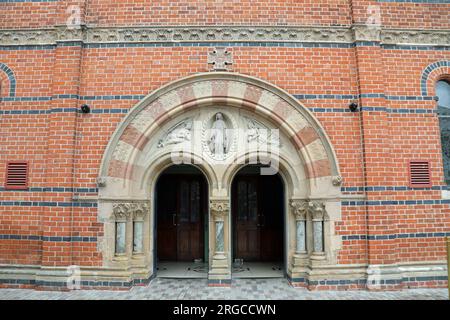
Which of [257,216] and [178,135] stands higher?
[178,135]

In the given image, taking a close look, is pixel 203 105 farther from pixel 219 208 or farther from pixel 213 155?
pixel 219 208

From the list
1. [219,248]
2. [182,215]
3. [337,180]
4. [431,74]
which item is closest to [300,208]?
[337,180]

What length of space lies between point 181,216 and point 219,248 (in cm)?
255

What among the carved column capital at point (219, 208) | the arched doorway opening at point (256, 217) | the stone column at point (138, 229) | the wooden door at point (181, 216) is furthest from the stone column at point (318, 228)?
the wooden door at point (181, 216)

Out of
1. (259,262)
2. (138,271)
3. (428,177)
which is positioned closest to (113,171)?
(138,271)

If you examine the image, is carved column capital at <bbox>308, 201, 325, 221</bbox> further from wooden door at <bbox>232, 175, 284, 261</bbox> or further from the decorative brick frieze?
the decorative brick frieze

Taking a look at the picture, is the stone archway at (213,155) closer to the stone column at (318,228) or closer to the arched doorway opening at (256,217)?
the stone column at (318,228)

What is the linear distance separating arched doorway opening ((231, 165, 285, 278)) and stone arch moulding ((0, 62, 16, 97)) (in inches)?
208

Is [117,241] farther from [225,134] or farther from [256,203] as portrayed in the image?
[256,203]

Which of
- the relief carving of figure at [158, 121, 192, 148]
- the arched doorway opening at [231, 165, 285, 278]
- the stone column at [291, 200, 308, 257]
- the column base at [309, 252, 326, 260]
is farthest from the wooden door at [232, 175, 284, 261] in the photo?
the relief carving of figure at [158, 121, 192, 148]

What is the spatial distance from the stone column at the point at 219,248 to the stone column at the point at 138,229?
1366 mm

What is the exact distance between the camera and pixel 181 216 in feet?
26.9

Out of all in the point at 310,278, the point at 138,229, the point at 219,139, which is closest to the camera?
the point at 310,278

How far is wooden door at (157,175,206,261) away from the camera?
8109 millimetres
